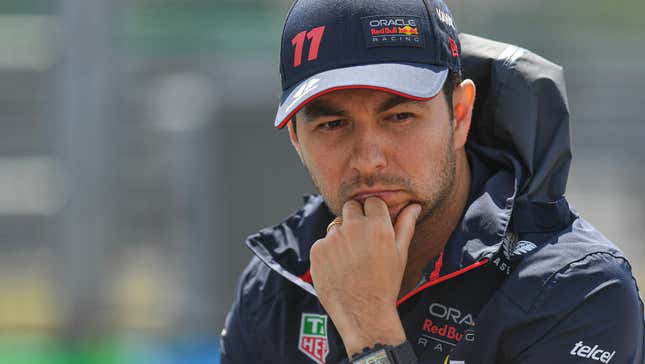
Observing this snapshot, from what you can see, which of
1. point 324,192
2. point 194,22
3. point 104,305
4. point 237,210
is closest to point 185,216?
point 237,210

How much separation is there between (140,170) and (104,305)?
122cm

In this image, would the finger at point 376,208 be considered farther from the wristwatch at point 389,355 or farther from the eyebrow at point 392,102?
the wristwatch at point 389,355

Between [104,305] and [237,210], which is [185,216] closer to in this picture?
[237,210]

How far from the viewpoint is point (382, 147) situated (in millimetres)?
2434

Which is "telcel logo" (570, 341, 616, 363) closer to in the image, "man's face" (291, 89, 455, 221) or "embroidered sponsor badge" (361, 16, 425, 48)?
"man's face" (291, 89, 455, 221)

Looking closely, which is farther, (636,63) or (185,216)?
(636,63)

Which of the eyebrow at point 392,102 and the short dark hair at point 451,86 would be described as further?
the short dark hair at point 451,86

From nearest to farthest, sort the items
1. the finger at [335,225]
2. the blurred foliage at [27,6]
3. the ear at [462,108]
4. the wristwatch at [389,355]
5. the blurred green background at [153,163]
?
the wristwatch at [389,355]
the finger at [335,225]
the ear at [462,108]
the blurred green background at [153,163]
the blurred foliage at [27,6]

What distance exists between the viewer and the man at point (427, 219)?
7.53 ft

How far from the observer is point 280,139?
23.0 feet

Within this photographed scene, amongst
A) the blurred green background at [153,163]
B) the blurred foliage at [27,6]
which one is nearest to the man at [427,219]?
the blurred green background at [153,163]

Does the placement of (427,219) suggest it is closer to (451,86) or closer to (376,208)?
(376,208)

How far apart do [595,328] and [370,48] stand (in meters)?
0.85

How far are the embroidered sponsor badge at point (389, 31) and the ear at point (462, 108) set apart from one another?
237 mm
